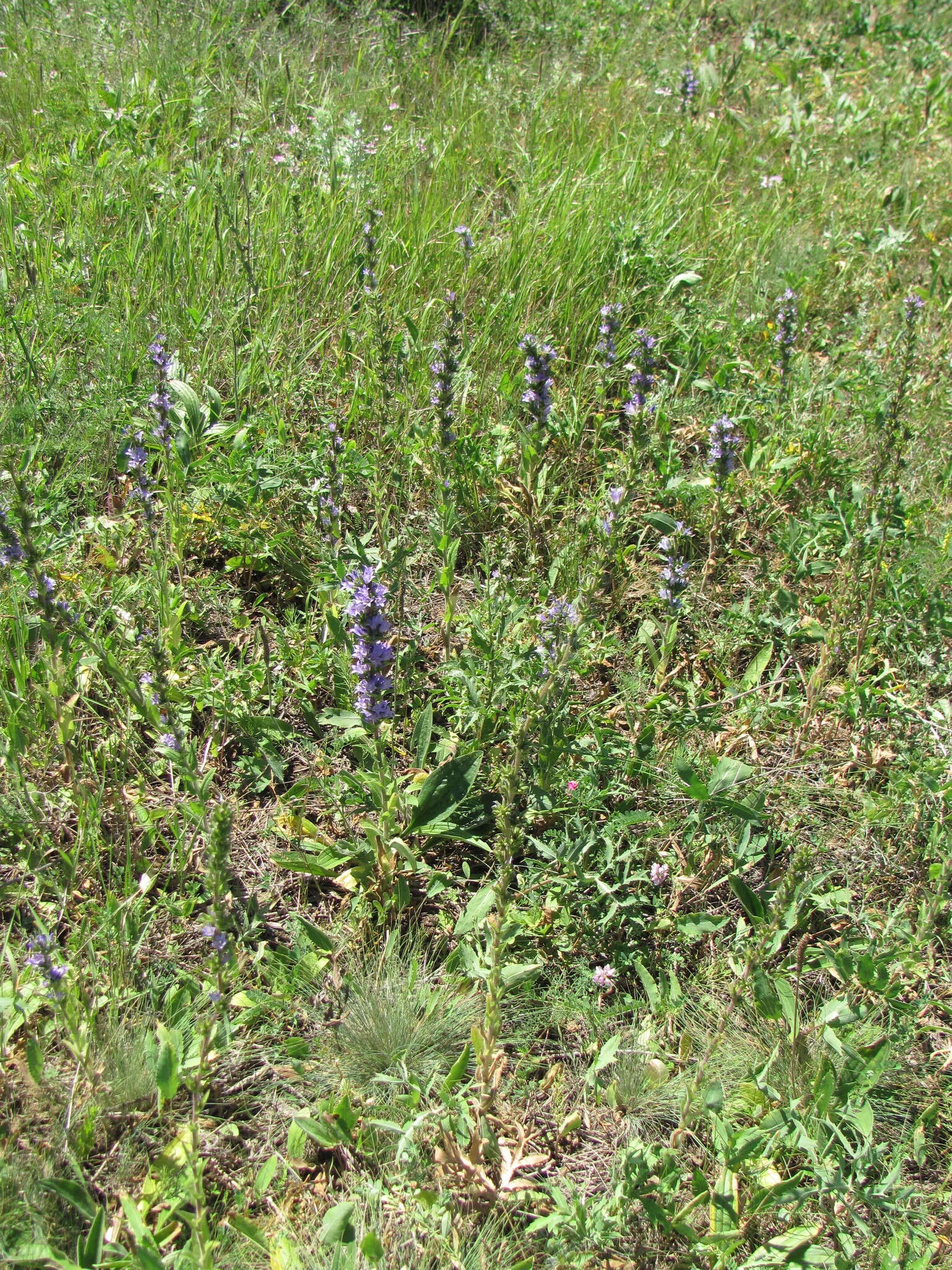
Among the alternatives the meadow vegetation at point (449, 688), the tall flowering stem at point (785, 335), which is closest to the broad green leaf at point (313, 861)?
the meadow vegetation at point (449, 688)

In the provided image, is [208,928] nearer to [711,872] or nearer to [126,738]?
[126,738]

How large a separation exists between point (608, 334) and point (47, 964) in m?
3.02

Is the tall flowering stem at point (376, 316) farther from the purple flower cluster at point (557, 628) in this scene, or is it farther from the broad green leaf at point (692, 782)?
the broad green leaf at point (692, 782)

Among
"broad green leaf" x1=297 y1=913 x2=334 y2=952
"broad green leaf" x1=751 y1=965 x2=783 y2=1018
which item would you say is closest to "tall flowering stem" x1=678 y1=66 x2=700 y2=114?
"broad green leaf" x1=751 y1=965 x2=783 y2=1018

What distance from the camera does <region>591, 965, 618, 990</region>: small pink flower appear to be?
2.34 metres

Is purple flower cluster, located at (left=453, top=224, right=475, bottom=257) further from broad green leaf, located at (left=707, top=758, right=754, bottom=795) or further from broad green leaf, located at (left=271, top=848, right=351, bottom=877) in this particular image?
broad green leaf, located at (left=271, top=848, right=351, bottom=877)

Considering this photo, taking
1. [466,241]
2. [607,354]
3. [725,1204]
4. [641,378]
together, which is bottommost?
[725,1204]

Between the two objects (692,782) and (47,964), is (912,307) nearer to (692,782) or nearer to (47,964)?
(692,782)

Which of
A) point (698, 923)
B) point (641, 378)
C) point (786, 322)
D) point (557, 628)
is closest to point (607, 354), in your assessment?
point (641, 378)

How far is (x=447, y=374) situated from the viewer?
118 inches

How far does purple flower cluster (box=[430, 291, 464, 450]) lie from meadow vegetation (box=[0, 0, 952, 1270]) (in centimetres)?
3

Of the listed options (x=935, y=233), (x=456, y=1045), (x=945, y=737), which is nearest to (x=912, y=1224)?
(x=456, y=1045)

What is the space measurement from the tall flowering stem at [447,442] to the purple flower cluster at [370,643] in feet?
2.31

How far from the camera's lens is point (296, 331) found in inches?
152
